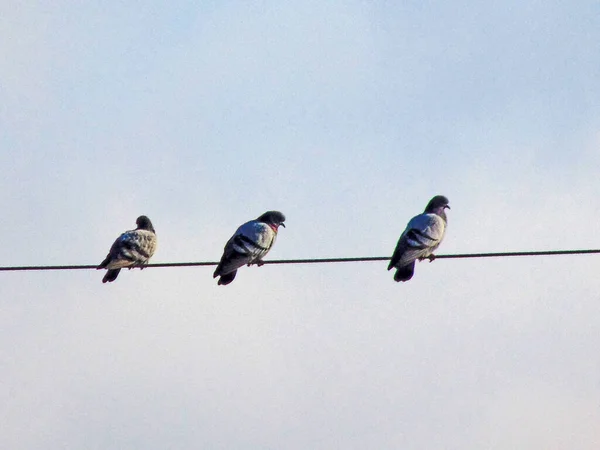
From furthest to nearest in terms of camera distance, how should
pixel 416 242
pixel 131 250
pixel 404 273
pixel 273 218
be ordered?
pixel 273 218 → pixel 131 250 → pixel 416 242 → pixel 404 273

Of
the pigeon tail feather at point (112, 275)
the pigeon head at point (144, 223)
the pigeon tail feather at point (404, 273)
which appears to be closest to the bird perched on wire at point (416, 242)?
the pigeon tail feather at point (404, 273)

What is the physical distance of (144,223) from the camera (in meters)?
21.5

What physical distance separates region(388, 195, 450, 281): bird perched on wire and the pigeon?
2.04 m

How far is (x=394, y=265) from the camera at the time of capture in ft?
57.7

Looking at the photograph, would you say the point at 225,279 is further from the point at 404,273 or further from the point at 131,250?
the point at 404,273

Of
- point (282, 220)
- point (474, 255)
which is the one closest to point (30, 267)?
point (474, 255)

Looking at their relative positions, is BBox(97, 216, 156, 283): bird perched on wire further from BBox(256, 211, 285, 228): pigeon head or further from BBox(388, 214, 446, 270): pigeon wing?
BBox(388, 214, 446, 270): pigeon wing

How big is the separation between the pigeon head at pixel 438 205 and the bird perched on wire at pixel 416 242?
1.14ft

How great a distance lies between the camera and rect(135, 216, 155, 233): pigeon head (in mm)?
21227

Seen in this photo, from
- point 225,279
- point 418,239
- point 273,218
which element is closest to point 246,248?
point 225,279

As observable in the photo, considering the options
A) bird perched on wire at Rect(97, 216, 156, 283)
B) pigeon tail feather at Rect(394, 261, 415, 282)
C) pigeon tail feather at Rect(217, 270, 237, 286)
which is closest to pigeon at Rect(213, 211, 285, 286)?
pigeon tail feather at Rect(217, 270, 237, 286)

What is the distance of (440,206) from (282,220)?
2.48 meters

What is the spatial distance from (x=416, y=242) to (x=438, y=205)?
5.94 feet

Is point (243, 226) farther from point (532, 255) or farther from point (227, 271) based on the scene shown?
point (532, 255)
